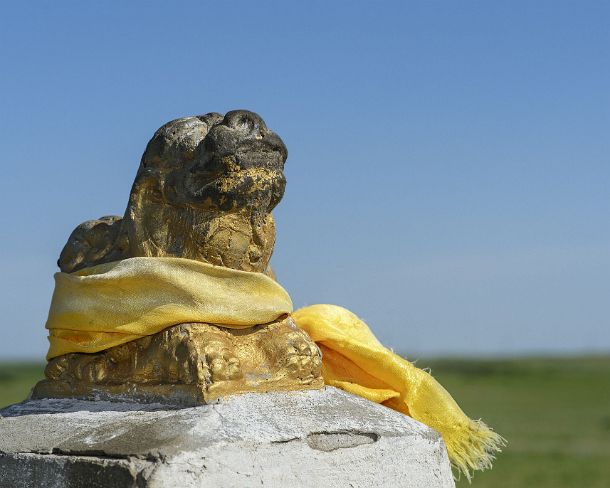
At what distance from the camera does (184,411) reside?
2.84m

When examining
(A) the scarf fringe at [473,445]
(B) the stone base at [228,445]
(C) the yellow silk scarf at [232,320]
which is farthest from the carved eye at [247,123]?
(A) the scarf fringe at [473,445]

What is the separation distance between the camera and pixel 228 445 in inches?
104

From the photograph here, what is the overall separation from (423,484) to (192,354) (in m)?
0.83

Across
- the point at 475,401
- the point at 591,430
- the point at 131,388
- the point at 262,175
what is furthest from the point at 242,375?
the point at 475,401

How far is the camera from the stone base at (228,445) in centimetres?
262

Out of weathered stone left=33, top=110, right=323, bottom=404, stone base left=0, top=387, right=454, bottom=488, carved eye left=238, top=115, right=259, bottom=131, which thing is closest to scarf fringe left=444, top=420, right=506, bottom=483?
stone base left=0, top=387, right=454, bottom=488

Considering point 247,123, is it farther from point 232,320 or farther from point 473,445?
point 473,445

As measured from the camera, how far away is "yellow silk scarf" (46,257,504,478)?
10.1ft

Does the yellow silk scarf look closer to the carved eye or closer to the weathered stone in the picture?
the weathered stone

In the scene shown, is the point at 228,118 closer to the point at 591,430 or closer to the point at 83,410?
the point at 83,410

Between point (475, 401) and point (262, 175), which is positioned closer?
point (262, 175)

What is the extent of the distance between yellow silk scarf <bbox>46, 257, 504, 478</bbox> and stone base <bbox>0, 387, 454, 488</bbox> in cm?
27

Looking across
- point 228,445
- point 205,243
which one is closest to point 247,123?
point 205,243

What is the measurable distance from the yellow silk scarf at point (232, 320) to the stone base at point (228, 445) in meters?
0.27
